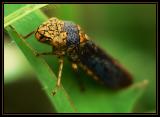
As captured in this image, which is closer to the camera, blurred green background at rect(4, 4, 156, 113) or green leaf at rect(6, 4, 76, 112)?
green leaf at rect(6, 4, 76, 112)

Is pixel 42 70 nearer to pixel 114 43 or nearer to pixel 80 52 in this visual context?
A: pixel 80 52

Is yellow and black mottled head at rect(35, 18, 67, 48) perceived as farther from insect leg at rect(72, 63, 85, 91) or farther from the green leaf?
insect leg at rect(72, 63, 85, 91)

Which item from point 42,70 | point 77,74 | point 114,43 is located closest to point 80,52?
point 77,74

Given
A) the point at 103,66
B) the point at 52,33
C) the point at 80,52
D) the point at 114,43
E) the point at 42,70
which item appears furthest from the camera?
the point at 114,43

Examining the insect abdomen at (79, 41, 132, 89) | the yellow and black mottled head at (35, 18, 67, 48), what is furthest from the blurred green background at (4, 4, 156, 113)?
the yellow and black mottled head at (35, 18, 67, 48)

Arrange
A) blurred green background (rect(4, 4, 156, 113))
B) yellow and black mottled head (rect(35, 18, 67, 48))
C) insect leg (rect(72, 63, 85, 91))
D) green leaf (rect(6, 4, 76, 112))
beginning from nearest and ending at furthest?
1. green leaf (rect(6, 4, 76, 112))
2. yellow and black mottled head (rect(35, 18, 67, 48))
3. insect leg (rect(72, 63, 85, 91))
4. blurred green background (rect(4, 4, 156, 113))

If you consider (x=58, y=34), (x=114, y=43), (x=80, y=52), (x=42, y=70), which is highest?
(x=58, y=34)

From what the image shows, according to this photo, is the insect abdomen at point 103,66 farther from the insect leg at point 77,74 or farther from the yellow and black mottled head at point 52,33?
the yellow and black mottled head at point 52,33

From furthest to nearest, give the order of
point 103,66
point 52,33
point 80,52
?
point 103,66 → point 80,52 → point 52,33
